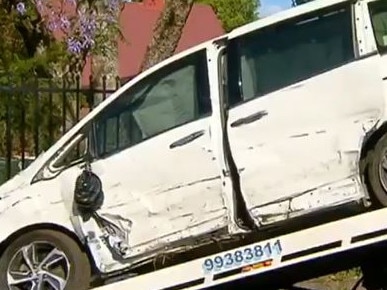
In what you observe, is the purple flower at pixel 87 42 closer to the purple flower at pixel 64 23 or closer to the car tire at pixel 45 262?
the purple flower at pixel 64 23

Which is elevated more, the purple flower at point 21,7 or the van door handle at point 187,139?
the purple flower at point 21,7

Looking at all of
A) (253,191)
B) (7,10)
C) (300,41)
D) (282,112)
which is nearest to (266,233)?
(253,191)

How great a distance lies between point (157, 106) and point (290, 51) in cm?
98

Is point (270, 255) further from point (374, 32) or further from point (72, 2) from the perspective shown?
Result: point (72, 2)

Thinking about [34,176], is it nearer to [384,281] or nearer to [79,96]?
[384,281]

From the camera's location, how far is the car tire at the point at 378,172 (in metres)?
6.52

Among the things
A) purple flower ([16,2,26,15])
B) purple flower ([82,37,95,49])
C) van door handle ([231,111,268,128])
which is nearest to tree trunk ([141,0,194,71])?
purple flower ([82,37,95,49])

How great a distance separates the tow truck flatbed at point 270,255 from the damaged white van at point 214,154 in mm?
222

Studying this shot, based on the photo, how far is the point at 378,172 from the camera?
6.52m

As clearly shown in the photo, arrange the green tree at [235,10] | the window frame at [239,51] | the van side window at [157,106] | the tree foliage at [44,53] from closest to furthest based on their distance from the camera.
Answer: the window frame at [239,51] → the van side window at [157,106] → the tree foliage at [44,53] → the green tree at [235,10]

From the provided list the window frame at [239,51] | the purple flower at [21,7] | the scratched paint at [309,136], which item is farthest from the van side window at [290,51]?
the purple flower at [21,7]

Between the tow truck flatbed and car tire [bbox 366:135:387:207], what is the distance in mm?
198

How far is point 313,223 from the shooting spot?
664 centimetres

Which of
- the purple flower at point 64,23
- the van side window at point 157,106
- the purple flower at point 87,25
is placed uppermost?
the purple flower at point 64,23
